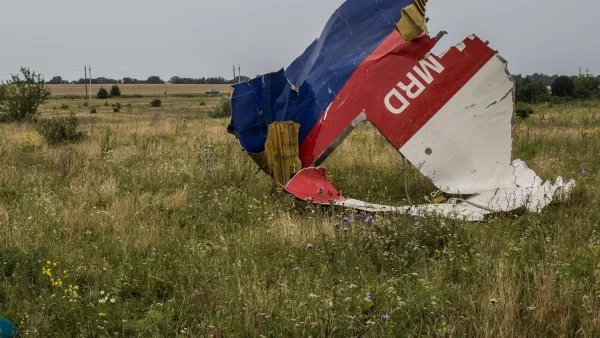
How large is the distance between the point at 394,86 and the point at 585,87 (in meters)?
55.5

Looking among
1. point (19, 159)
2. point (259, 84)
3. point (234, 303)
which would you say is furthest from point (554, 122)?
point (234, 303)

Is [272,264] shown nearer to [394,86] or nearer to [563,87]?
[394,86]

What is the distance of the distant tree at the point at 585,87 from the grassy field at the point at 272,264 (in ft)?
169

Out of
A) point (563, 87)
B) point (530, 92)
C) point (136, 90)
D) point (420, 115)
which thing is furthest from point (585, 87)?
point (136, 90)

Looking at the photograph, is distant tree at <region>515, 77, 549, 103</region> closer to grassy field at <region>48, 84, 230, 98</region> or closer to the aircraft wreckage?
the aircraft wreckage

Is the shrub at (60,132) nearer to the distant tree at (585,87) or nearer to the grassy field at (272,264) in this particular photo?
the grassy field at (272,264)

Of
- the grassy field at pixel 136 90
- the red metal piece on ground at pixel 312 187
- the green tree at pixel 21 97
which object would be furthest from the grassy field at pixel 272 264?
the grassy field at pixel 136 90

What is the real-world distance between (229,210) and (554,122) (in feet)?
43.0

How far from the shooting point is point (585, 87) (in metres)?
55.2

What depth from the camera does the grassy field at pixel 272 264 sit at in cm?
324

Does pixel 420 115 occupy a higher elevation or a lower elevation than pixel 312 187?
higher

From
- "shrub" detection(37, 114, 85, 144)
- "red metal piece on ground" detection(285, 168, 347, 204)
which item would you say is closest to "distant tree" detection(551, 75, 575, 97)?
"shrub" detection(37, 114, 85, 144)

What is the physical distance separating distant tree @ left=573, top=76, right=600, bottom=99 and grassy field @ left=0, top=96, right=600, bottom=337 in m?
51.6

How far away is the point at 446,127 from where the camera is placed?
6.33 metres
